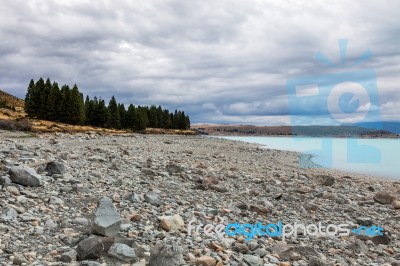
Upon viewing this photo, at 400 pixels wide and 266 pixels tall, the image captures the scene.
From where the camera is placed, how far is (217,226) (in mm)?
8688

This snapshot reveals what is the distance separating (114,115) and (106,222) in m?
99.6

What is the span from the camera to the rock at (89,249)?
6195 mm

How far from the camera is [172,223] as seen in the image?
8.17 metres

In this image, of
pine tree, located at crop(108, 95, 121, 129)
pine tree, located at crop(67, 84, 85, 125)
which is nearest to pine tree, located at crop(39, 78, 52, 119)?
pine tree, located at crop(67, 84, 85, 125)

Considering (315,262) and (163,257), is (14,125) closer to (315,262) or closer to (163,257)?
(163,257)

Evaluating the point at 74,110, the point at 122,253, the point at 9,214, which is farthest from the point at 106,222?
the point at 74,110

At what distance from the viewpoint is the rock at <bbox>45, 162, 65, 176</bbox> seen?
1105 cm

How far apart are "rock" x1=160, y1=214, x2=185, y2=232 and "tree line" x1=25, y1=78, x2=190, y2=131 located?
81.9 meters

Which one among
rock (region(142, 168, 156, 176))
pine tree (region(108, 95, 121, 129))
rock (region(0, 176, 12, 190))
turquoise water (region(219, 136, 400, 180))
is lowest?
turquoise water (region(219, 136, 400, 180))

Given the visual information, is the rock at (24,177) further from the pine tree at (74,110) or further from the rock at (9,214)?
the pine tree at (74,110)

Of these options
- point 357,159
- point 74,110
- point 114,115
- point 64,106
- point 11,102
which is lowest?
point 357,159

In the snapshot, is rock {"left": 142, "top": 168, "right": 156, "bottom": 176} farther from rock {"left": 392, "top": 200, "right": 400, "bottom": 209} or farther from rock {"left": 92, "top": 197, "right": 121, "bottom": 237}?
rock {"left": 392, "top": 200, "right": 400, "bottom": 209}

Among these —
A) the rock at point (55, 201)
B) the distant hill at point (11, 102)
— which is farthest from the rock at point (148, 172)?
the distant hill at point (11, 102)

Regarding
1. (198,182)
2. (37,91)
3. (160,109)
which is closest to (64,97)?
(37,91)
